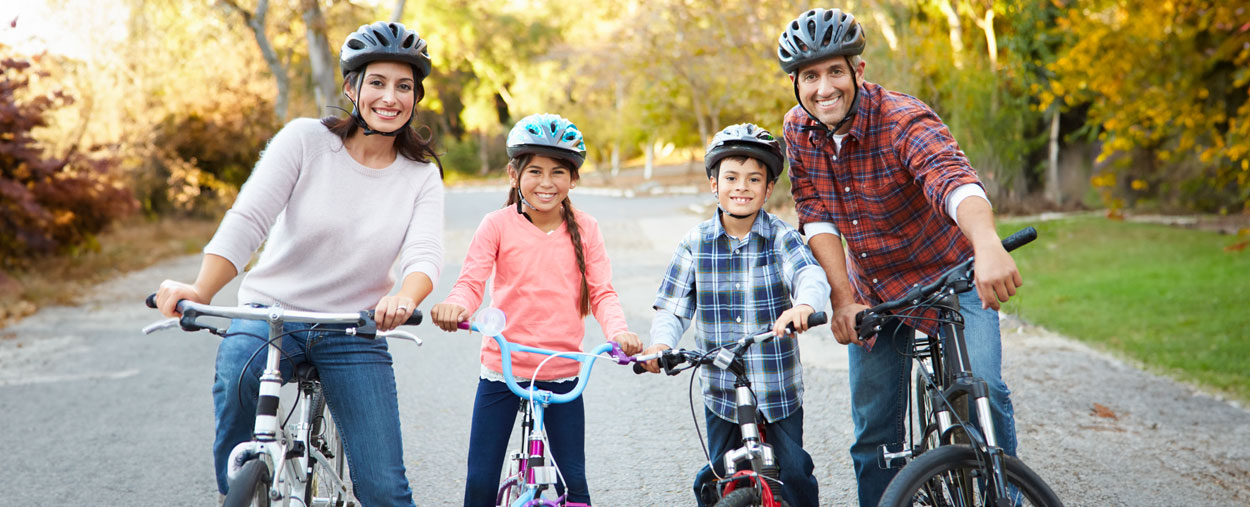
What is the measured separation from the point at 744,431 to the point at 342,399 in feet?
4.52

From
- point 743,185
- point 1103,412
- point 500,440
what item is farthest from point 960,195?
point 1103,412

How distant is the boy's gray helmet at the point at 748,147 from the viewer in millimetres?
3529

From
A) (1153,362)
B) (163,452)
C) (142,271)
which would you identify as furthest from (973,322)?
(142,271)

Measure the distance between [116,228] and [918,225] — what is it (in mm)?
20879

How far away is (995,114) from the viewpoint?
59.4 ft

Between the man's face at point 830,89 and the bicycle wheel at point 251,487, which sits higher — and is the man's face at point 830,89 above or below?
above

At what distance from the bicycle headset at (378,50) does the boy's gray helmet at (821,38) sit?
1319 millimetres

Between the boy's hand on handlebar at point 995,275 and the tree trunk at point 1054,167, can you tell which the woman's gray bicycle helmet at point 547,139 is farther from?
the tree trunk at point 1054,167

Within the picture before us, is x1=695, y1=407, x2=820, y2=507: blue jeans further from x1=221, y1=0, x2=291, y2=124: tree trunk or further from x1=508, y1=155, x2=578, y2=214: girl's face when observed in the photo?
x1=221, y1=0, x2=291, y2=124: tree trunk

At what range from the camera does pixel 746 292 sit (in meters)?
3.60

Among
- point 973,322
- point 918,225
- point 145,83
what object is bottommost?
point 973,322

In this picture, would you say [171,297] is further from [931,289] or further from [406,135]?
[931,289]

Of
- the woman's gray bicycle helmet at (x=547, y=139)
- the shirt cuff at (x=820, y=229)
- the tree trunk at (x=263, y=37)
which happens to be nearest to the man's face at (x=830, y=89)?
the shirt cuff at (x=820, y=229)

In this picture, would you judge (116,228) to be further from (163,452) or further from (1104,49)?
(1104,49)
